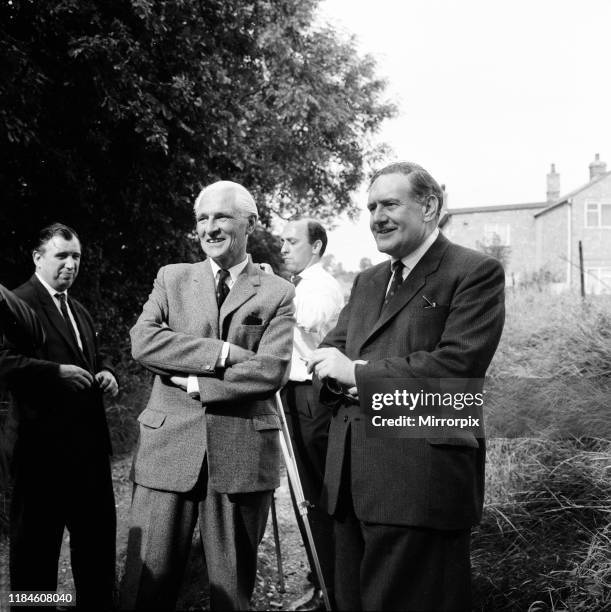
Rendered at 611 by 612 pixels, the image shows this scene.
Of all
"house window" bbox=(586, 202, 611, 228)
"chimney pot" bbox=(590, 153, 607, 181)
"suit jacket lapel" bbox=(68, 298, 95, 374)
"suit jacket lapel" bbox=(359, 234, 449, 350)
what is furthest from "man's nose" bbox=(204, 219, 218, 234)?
"chimney pot" bbox=(590, 153, 607, 181)

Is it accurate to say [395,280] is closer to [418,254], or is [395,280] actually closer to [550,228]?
[418,254]

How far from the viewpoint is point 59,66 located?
6.71 metres

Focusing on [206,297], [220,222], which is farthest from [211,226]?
[206,297]

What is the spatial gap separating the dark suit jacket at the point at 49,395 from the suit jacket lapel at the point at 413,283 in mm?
2124

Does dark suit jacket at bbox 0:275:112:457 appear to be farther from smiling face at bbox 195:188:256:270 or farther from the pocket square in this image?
the pocket square

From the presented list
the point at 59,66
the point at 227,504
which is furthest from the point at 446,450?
the point at 59,66

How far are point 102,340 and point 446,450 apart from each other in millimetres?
6828

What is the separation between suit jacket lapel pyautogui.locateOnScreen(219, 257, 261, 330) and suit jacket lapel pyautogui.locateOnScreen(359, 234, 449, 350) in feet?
2.45

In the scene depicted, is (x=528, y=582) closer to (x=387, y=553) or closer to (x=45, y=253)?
(x=387, y=553)

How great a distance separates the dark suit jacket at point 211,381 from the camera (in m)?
2.79

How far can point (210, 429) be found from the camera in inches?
111

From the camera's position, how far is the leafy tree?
633 centimetres

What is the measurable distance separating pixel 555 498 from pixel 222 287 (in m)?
2.68

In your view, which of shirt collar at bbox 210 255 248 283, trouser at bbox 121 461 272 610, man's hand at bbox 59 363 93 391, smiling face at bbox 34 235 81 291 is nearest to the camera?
trouser at bbox 121 461 272 610
